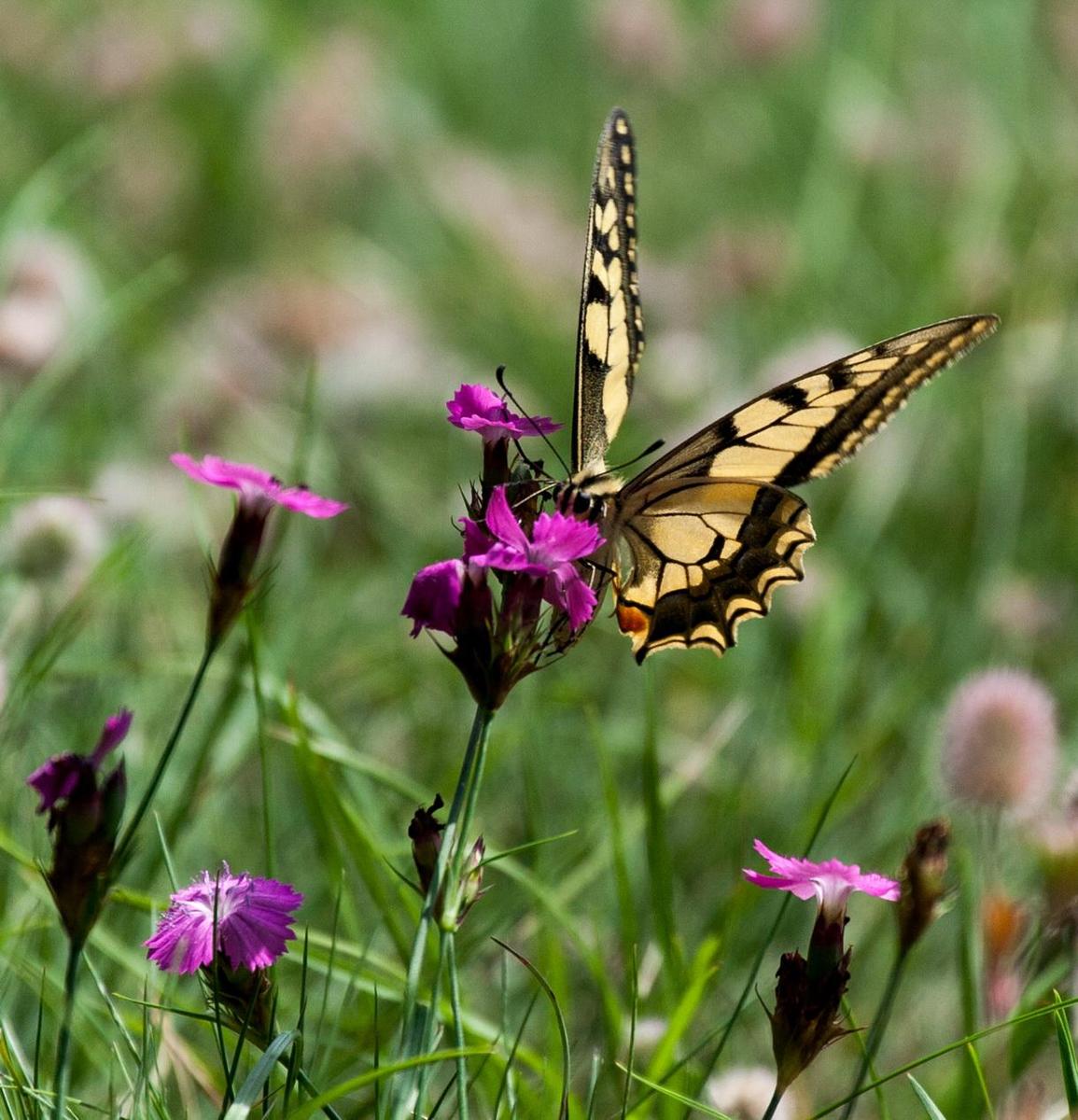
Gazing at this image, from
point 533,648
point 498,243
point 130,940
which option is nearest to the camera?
point 533,648

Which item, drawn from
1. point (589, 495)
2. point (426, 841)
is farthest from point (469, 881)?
point (589, 495)

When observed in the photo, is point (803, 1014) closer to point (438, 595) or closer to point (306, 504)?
point (438, 595)

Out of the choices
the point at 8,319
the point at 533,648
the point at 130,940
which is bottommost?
the point at 130,940

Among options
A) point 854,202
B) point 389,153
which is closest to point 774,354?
point 854,202

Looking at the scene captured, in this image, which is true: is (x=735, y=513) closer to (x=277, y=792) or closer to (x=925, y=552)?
(x=277, y=792)

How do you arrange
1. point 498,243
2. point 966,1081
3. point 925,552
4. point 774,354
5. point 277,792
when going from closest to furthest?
point 966,1081
point 277,792
point 925,552
point 774,354
point 498,243
